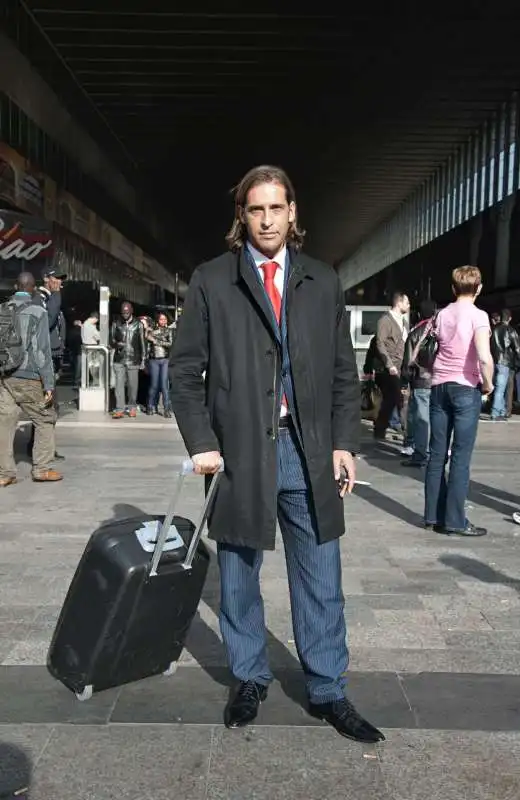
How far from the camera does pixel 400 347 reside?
938 centimetres

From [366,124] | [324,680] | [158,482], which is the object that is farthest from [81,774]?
[366,124]

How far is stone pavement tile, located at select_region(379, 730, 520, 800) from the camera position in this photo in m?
2.40

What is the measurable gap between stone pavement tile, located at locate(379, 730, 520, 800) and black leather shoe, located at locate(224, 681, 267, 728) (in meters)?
0.46

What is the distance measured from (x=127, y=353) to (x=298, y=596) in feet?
35.8

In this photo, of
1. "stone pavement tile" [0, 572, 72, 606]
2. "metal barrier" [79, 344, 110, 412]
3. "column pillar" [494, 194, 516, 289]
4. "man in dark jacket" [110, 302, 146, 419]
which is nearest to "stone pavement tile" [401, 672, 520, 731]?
"stone pavement tile" [0, 572, 72, 606]

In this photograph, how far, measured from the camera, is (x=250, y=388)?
105 inches

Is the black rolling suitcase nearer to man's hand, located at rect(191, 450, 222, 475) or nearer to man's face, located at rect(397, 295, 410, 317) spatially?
man's hand, located at rect(191, 450, 222, 475)

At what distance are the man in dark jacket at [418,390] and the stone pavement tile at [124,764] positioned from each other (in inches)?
217

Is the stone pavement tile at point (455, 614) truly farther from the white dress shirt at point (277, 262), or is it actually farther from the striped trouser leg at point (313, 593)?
the white dress shirt at point (277, 262)

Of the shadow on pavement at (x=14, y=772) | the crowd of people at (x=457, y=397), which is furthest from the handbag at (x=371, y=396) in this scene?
the shadow on pavement at (x=14, y=772)

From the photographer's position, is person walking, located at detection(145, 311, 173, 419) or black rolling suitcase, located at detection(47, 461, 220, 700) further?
person walking, located at detection(145, 311, 173, 419)

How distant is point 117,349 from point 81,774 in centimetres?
1133

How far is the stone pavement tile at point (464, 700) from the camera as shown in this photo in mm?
2824

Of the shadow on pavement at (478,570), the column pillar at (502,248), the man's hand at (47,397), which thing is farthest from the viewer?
the column pillar at (502,248)
